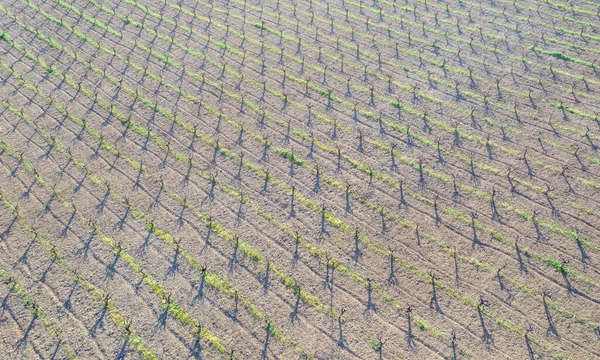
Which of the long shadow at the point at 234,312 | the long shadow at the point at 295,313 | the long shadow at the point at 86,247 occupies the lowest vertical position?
the long shadow at the point at 86,247

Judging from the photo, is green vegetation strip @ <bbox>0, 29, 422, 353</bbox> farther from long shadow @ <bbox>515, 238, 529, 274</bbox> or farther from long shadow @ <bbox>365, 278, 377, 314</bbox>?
long shadow @ <bbox>515, 238, 529, 274</bbox>

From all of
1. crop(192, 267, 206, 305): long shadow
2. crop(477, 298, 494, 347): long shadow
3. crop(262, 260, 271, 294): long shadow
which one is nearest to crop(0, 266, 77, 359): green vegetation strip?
crop(192, 267, 206, 305): long shadow

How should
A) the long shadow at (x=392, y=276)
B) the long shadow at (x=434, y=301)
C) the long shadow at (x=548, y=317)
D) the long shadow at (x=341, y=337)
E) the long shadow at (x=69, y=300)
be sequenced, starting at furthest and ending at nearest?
1. the long shadow at (x=392, y=276)
2. the long shadow at (x=434, y=301)
3. the long shadow at (x=69, y=300)
4. the long shadow at (x=548, y=317)
5. the long shadow at (x=341, y=337)

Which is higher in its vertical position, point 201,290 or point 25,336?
point 201,290

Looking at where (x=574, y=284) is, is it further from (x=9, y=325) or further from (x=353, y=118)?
(x=9, y=325)

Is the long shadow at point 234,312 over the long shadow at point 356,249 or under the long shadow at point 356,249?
under

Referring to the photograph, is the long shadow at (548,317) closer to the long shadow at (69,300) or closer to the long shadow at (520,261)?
the long shadow at (520,261)

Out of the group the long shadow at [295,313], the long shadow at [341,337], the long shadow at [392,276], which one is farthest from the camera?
the long shadow at [392,276]

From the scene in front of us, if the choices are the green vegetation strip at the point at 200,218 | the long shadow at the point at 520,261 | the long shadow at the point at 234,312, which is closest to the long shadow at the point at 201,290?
the green vegetation strip at the point at 200,218

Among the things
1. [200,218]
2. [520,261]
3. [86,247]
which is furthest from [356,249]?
[86,247]

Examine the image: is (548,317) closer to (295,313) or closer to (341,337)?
(341,337)

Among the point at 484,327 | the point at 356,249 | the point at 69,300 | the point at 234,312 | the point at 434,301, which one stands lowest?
the point at 69,300
